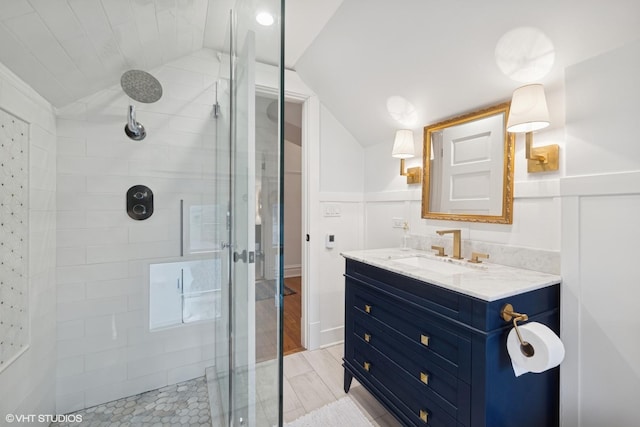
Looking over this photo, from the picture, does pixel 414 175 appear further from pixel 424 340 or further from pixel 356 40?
pixel 424 340

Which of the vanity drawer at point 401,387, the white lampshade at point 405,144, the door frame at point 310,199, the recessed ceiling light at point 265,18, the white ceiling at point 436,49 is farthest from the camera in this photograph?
the door frame at point 310,199

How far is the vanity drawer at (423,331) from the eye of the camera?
104 cm

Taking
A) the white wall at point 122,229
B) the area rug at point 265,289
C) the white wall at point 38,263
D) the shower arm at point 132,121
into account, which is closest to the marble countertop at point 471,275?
the area rug at point 265,289

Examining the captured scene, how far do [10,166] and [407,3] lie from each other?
2.04 m

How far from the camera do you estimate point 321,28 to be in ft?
5.73

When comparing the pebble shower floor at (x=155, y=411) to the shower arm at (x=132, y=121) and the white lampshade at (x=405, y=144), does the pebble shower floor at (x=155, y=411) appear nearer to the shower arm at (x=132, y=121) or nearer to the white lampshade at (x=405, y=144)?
the shower arm at (x=132, y=121)

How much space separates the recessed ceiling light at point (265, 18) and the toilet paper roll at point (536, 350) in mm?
1353

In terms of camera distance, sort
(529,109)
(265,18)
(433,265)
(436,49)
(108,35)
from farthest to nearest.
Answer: (433,265) → (436,49) → (108,35) → (529,109) → (265,18)

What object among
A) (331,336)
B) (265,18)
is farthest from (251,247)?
(331,336)

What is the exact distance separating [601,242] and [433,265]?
0.71 meters

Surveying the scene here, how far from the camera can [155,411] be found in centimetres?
157

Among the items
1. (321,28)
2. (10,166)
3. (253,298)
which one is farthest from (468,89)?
(10,166)

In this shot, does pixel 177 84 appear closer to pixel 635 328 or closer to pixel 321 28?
pixel 321 28

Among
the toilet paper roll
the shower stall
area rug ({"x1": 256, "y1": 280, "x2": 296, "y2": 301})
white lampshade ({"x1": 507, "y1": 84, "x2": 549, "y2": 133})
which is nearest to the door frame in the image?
the shower stall
